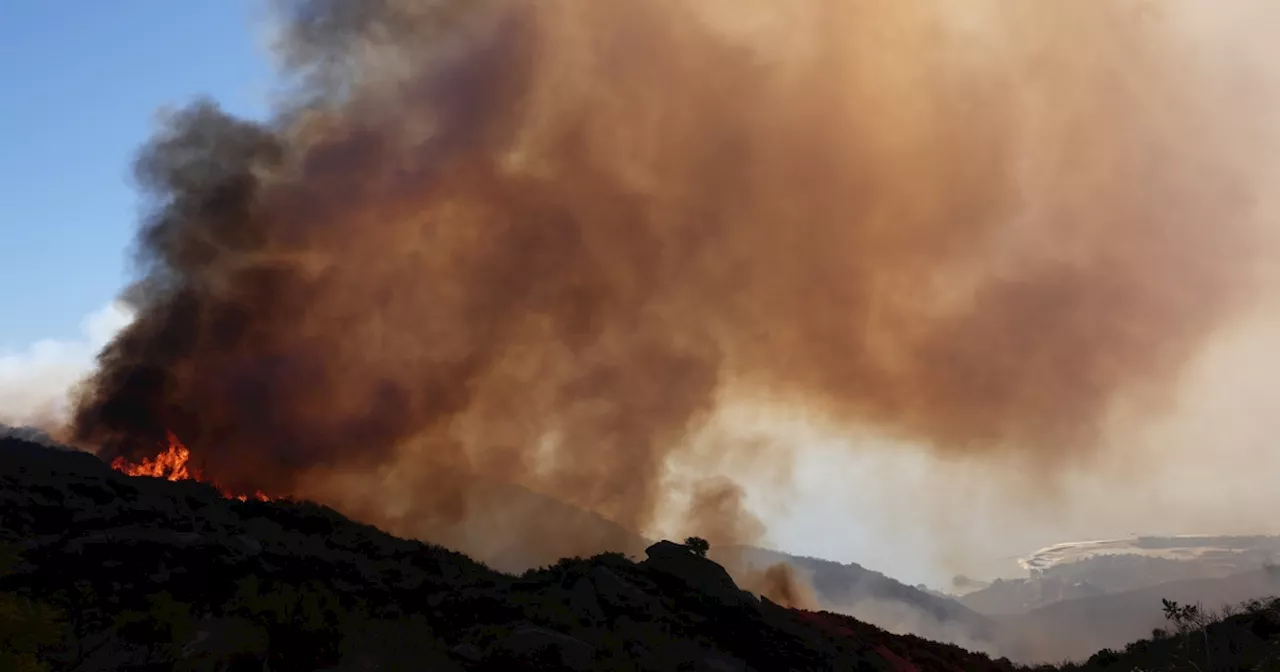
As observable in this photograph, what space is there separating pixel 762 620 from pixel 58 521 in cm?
3224

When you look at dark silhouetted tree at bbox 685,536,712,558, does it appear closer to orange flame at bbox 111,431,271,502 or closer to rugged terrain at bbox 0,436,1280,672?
rugged terrain at bbox 0,436,1280,672

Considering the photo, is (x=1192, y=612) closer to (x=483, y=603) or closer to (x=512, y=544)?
(x=483, y=603)

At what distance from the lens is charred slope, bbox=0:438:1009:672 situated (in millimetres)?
19656

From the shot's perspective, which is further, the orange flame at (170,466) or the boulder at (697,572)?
the orange flame at (170,466)

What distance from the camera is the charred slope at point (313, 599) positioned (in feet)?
64.5

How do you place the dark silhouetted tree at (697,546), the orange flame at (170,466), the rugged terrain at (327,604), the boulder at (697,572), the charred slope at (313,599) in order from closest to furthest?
1. the rugged terrain at (327,604)
2. the charred slope at (313,599)
3. the boulder at (697,572)
4. the dark silhouetted tree at (697,546)
5. the orange flame at (170,466)

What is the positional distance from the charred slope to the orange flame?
8002 mm

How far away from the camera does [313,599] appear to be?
24.8 m

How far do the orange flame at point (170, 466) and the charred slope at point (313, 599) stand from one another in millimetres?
8002

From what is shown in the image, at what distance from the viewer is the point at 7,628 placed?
11680 mm

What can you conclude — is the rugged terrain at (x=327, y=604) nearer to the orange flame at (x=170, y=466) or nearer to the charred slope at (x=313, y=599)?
the charred slope at (x=313, y=599)

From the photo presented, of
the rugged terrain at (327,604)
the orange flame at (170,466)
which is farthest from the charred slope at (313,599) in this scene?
the orange flame at (170,466)

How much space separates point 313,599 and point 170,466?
37190mm

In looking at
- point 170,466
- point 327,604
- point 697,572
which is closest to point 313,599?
point 327,604
